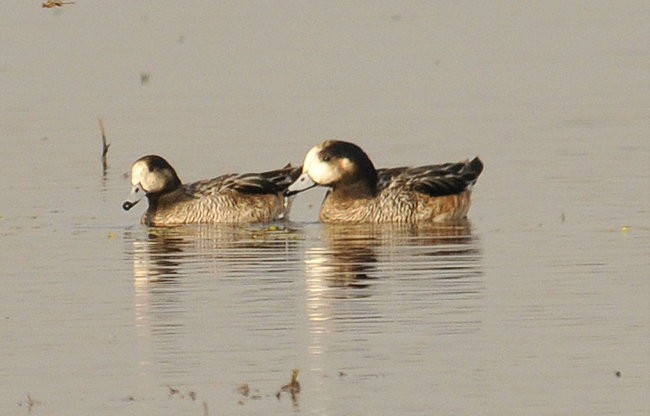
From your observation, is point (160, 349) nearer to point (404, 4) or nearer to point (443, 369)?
point (443, 369)

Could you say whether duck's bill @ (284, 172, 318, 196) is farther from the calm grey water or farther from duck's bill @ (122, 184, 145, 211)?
duck's bill @ (122, 184, 145, 211)

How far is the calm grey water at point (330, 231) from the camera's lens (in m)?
15.4

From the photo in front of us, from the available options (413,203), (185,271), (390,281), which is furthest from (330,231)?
(390,281)

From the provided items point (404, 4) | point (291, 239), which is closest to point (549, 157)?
point (291, 239)

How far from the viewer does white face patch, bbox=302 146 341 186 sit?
1020 inches

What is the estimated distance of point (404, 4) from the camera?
160 feet

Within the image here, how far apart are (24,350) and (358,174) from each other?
962 centimetres

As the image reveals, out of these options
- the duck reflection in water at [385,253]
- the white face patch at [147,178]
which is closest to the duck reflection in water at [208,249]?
the duck reflection in water at [385,253]

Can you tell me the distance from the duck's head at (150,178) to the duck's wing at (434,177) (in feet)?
8.09

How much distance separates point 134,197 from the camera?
26.0m

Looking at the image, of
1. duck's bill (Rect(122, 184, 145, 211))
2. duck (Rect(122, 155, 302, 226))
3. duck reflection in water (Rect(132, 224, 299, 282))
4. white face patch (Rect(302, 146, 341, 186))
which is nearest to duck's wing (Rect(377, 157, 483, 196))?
white face patch (Rect(302, 146, 341, 186))

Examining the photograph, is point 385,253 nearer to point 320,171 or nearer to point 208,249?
point 208,249

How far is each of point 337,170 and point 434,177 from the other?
1.12m

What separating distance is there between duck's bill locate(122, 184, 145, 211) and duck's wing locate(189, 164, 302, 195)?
0.62m
